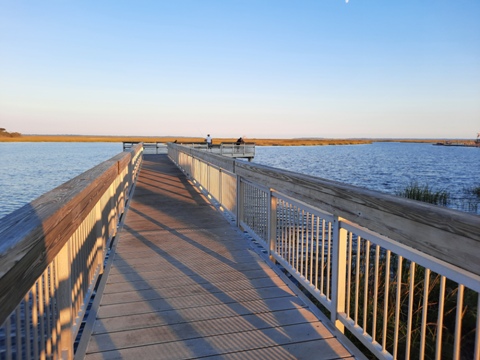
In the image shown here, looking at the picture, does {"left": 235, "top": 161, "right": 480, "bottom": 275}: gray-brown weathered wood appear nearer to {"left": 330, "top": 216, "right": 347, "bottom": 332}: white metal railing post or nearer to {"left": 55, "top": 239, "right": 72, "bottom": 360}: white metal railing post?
{"left": 330, "top": 216, "right": 347, "bottom": 332}: white metal railing post

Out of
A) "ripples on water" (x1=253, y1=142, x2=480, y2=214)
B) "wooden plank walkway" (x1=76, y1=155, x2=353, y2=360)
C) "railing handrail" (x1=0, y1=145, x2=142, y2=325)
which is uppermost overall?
"railing handrail" (x1=0, y1=145, x2=142, y2=325)

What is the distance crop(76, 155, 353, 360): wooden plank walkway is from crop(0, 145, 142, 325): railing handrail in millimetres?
1029

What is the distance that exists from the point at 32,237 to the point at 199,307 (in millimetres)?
2057

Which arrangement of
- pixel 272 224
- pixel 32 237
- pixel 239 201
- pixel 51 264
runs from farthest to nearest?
pixel 239 201
pixel 272 224
pixel 51 264
pixel 32 237

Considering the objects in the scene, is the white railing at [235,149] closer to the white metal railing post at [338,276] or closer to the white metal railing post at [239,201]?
the white metal railing post at [239,201]

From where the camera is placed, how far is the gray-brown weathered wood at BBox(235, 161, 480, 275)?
1478mm

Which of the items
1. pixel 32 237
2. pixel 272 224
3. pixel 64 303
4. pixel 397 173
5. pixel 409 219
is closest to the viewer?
pixel 32 237

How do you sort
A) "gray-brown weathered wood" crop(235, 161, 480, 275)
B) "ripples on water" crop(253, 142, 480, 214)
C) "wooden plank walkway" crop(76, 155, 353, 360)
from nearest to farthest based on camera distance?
"gray-brown weathered wood" crop(235, 161, 480, 275), "wooden plank walkway" crop(76, 155, 353, 360), "ripples on water" crop(253, 142, 480, 214)

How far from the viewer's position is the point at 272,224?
14.6 ft

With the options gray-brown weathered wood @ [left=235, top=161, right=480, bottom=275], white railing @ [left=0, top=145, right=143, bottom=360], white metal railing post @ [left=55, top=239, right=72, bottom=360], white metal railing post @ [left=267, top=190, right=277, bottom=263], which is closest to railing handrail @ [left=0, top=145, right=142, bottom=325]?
white railing @ [left=0, top=145, right=143, bottom=360]

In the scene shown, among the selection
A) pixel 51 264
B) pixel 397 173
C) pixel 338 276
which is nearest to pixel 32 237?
pixel 51 264

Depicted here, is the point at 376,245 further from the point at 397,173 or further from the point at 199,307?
the point at 397,173

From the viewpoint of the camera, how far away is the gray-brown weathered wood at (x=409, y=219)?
1.48m

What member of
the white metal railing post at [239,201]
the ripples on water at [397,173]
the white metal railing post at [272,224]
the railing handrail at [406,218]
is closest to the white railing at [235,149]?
the ripples on water at [397,173]
